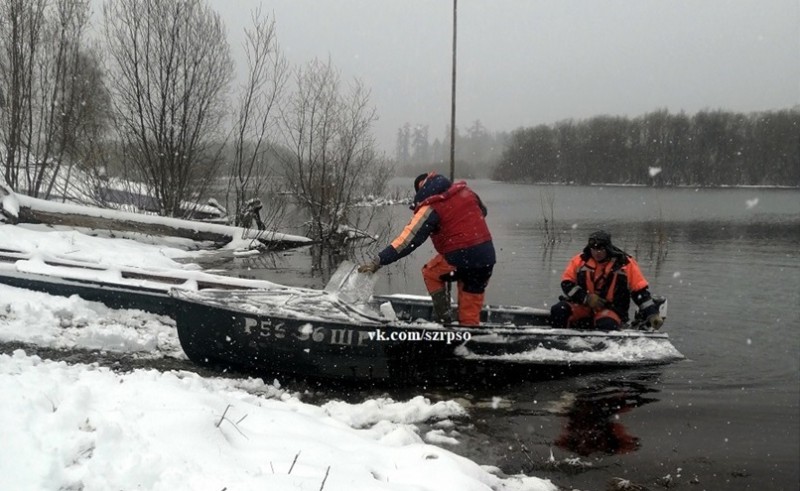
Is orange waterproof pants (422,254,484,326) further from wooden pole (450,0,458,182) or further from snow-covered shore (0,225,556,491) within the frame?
wooden pole (450,0,458,182)

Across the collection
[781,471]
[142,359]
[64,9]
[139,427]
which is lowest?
[781,471]

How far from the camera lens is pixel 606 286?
6961 millimetres

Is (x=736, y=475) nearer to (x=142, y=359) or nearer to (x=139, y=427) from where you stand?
(x=139, y=427)

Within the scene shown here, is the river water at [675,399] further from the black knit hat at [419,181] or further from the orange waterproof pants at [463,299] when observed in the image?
the black knit hat at [419,181]

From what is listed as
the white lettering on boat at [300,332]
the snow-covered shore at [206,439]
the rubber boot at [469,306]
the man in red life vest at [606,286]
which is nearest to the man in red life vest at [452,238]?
the rubber boot at [469,306]

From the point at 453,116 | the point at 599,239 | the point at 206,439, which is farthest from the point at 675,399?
the point at 453,116

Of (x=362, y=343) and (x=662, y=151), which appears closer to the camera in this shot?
(x=362, y=343)

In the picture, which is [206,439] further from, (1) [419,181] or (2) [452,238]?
(1) [419,181]

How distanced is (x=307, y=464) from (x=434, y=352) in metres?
2.96

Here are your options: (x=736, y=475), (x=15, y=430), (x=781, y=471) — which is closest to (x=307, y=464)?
(x=15, y=430)

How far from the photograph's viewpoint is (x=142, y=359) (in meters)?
6.23

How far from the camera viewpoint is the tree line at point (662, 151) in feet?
158

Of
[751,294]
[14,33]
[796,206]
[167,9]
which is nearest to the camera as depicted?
[751,294]

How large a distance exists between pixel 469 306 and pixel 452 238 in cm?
78
